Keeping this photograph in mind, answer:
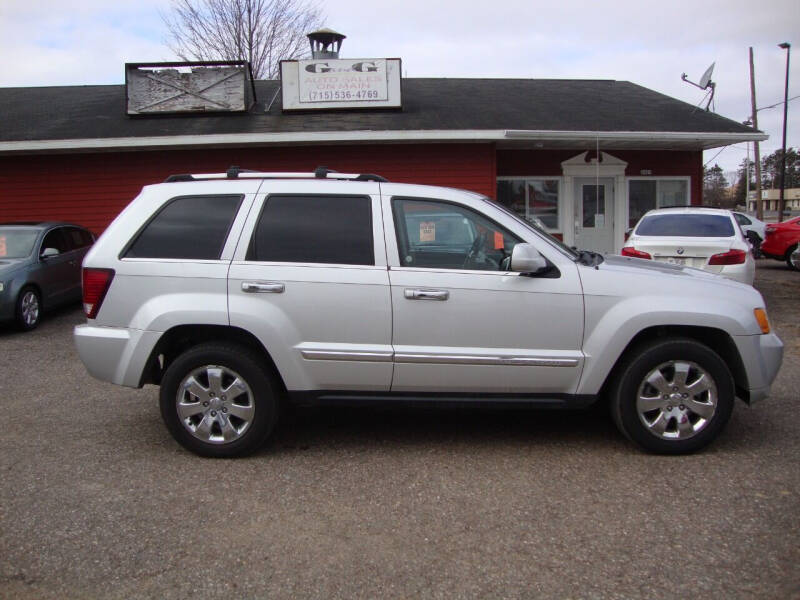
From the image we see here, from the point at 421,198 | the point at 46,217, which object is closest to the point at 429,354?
the point at 421,198

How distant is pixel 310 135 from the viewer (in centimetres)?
1223

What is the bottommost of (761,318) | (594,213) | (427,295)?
(761,318)

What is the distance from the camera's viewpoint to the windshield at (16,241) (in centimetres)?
1013

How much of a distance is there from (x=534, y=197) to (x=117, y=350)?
38.9ft

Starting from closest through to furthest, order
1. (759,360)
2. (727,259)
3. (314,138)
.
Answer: (759,360)
(727,259)
(314,138)

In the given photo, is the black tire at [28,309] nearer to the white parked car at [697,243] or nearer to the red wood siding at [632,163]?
the white parked car at [697,243]

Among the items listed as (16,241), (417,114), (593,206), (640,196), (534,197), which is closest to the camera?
(16,241)

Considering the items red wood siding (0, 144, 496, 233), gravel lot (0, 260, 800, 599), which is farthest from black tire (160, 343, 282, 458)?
red wood siding (0, 144, 496, 233)

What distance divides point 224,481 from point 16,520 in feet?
3.66

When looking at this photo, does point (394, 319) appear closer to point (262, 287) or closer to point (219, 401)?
point (262, 287)

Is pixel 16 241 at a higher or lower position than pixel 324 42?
lower

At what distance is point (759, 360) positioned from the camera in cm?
451

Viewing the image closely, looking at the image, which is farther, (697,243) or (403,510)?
(697,243)

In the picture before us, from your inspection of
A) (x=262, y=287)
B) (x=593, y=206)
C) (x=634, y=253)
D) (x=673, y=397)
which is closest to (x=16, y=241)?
(x=262, y=287)
